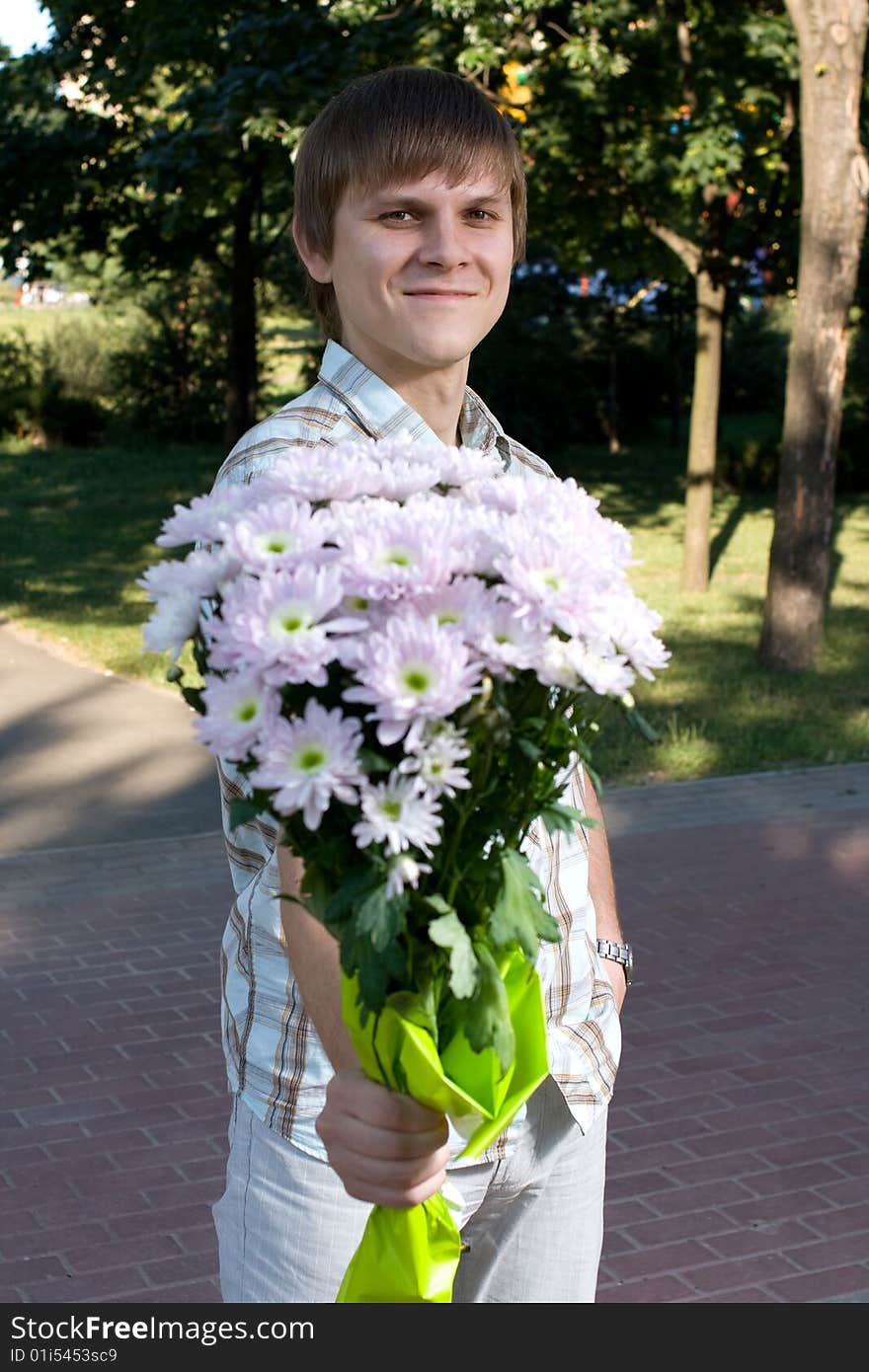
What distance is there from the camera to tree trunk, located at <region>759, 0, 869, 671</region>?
10328 mm

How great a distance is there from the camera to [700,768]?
8383 mm

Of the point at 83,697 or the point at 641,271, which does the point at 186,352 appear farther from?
the point at 83,697

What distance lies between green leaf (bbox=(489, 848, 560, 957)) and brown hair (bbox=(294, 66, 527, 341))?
0.90 m

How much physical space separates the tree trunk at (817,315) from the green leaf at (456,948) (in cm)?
954

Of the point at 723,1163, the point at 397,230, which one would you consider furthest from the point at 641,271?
the point at 397,230

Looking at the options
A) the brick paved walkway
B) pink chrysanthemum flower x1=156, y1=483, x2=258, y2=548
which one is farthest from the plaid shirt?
the brick paved walkway

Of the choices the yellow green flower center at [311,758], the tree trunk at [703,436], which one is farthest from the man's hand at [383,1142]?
the tree trunk at [703,436]

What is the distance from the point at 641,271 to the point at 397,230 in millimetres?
15967

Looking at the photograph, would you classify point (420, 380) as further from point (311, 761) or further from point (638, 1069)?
point (638, 1069)

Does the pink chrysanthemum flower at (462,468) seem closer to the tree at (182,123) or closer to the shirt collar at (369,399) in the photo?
the shirt collar at (369,399)

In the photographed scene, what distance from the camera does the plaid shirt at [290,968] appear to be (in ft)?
5.98

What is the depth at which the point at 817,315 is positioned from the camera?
10.7m

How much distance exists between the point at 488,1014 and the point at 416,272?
891 millimetres

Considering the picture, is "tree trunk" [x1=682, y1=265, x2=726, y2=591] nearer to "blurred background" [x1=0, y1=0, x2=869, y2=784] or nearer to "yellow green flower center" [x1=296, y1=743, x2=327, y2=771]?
"blurred background" [x1=0, y1=0, x2=869, y2=784]
